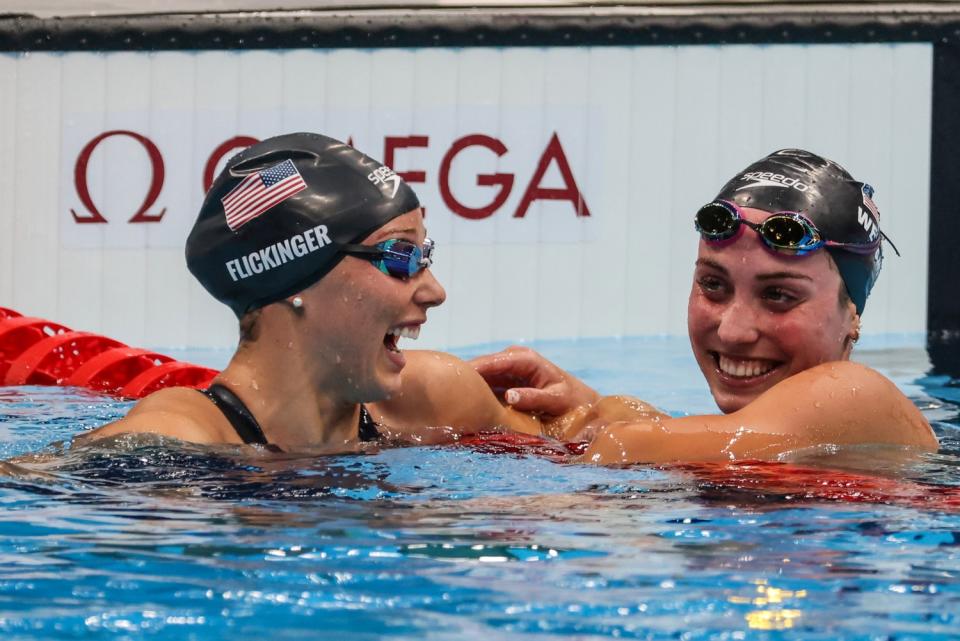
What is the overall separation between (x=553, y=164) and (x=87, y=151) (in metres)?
2.57

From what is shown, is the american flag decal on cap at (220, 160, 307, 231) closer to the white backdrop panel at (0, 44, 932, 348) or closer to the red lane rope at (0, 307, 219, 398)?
the red lane rope at (0, 307, 219, 398)

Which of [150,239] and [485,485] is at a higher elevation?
[150,239]

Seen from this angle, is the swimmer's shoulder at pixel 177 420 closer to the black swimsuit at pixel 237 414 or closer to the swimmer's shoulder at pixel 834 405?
the black swimsuit at pixel 237 414

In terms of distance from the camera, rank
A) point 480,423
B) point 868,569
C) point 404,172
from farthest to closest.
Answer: point 404,172
point 480,423
point 868,569

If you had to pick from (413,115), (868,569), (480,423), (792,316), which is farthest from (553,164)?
(868,569)

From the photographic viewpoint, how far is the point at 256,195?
3.84 meters

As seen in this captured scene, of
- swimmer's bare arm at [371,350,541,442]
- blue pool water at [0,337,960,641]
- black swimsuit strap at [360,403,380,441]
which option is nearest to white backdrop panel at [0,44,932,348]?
swimmer's bare arm at [371,350,541,442]

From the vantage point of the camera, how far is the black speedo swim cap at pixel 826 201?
13.1 ft

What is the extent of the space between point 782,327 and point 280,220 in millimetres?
1391

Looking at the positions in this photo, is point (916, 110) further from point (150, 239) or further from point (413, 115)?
point (150, 239)

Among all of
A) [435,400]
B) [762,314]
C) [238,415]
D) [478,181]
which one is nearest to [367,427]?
[435,400]

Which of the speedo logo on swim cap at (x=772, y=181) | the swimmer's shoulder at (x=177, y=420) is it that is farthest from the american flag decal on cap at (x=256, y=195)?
the speedo logo on swim cap at (x=772, y=181)

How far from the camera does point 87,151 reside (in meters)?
7.96

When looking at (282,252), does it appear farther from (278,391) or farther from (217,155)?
(217,155)
